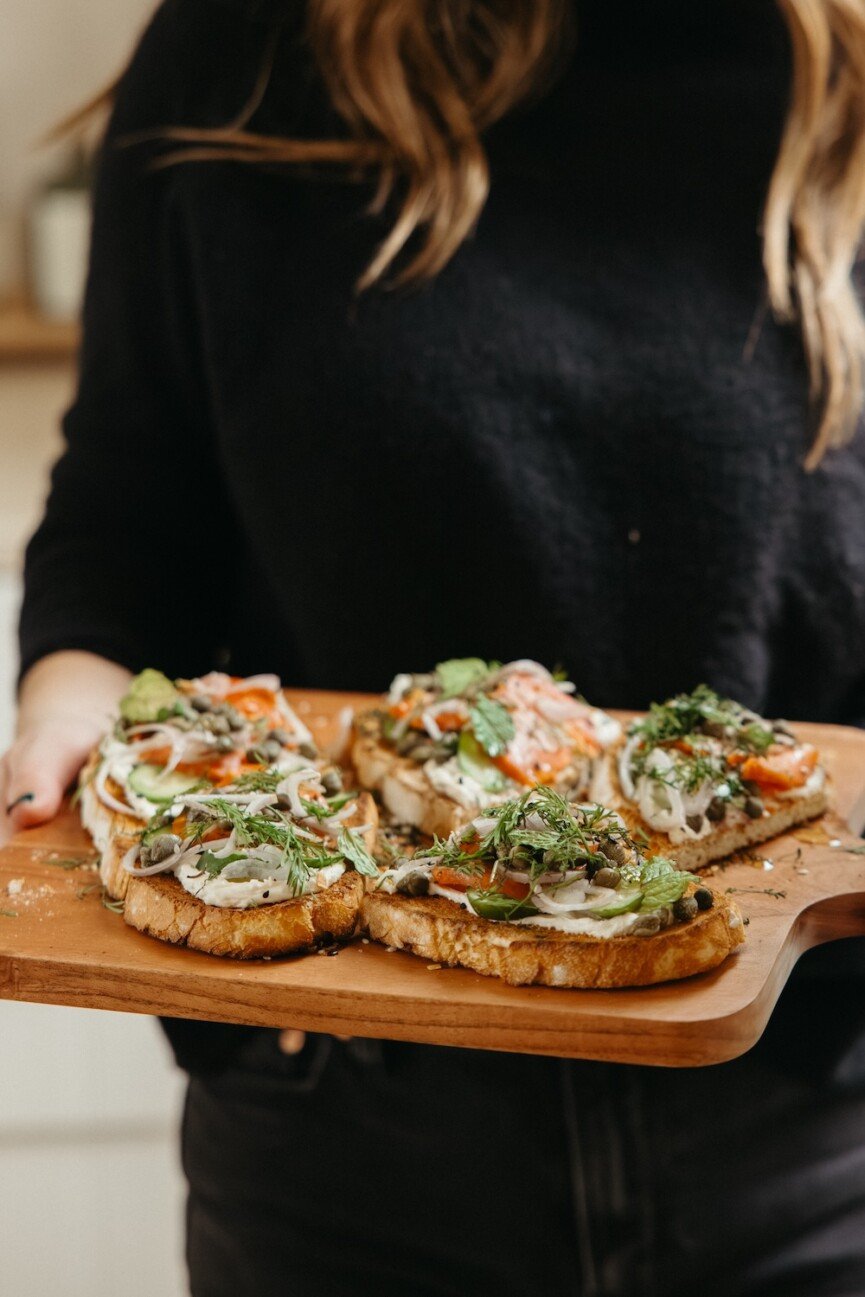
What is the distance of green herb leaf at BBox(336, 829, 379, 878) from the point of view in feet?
4.36

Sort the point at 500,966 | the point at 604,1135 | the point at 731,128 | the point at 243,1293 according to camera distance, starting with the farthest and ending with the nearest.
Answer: the point at 731,128
the point at 243,1293
the point at 604,1135
the point at 500,966

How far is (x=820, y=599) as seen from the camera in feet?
5.73

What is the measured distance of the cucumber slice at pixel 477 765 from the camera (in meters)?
1.54

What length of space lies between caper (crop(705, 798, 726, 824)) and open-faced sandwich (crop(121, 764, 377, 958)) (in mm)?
335

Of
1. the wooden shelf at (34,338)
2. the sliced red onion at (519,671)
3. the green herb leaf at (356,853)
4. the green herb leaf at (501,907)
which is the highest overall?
the green herb leaf at (501,907)

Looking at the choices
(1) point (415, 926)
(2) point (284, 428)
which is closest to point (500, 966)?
(1) point (415, 926)

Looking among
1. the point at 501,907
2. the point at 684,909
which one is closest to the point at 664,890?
the point at 684,909

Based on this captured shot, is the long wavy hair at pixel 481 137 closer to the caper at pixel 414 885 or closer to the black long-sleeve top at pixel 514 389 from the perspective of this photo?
the black long-sleeve top at pixel 514 389

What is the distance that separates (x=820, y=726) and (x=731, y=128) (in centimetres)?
74

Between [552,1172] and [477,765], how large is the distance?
0.45 metres

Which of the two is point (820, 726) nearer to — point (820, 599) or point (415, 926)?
point (820, 599)

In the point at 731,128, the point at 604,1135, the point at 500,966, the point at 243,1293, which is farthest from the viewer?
the point at 731,128

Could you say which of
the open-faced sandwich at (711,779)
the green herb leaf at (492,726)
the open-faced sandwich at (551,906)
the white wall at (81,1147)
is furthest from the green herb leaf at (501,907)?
the white wall at (81,1147)

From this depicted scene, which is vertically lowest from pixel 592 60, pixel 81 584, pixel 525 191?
pixel 81 584
